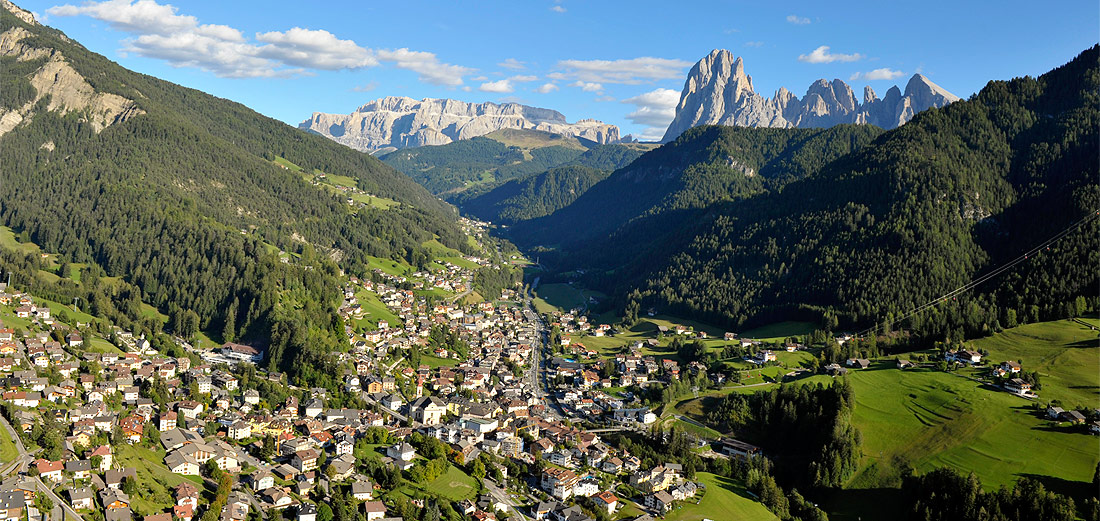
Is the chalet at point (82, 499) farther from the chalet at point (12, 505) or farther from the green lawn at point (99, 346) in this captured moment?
the green lawn at point (99, 346)

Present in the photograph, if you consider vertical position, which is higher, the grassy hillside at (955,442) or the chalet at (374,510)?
the grassy hillside at (955,442)

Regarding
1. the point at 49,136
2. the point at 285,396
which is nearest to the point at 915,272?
the point at 285,396

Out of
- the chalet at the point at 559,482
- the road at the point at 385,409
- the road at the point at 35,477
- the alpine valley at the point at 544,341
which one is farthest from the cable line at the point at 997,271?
the road at the point at 35,477

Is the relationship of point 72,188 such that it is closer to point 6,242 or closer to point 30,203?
point 30,203

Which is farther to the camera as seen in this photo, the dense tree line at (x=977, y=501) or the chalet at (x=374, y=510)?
the dense tree line at (x=977, y=501)

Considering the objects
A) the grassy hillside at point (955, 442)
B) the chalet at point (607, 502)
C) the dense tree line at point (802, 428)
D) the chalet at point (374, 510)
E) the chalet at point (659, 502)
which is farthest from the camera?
the dense tree line at point (802, 428)

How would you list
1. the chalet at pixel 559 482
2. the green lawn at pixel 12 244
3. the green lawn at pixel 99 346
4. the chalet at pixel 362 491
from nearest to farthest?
1. the chalet at pixel 362 491
2. the chalet at pixel 559 482
3. the green lawn at pixel 99 346
4. the green lawn at pixel 12 244

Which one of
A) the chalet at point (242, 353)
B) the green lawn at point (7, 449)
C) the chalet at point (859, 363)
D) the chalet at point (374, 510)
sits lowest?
the chalet at point (374, 510)
